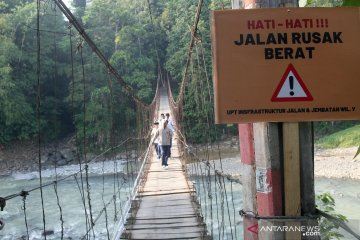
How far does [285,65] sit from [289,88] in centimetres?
4

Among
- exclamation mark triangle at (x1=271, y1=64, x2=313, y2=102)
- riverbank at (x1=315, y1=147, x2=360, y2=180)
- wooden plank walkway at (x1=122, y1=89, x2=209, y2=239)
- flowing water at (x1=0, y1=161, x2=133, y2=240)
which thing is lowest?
flowing water at (x1=0, y1=161, x2=133, y2=240)

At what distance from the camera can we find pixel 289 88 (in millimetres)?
710

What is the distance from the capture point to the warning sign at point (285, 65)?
706 mm

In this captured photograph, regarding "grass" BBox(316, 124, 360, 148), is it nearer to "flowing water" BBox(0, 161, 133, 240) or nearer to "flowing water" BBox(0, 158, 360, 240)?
"flowing water" BBox(0, 158, 360, 240)

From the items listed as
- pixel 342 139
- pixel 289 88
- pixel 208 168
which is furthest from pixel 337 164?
pixel 289 88

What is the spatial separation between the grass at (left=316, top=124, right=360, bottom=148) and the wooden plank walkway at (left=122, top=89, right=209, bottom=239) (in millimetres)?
9387

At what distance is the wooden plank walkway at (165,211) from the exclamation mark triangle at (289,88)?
1.90 m

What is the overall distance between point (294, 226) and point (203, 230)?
192cm

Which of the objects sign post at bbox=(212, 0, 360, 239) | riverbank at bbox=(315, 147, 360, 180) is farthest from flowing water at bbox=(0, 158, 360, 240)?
sign post at bbox=(212, 0, 360, 239)

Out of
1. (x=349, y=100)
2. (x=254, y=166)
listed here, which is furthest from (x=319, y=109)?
(x=254, y=166)

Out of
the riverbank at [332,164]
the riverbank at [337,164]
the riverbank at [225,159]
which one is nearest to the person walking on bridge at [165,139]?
the riverbank at [332,164]

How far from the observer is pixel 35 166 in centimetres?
1332

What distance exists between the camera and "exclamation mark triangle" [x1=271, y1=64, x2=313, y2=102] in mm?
710

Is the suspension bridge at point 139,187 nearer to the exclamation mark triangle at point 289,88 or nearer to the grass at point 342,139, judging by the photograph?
the exclamation mark triangle at point 289,88
